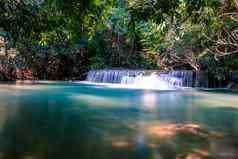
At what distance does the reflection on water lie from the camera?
5043 mm

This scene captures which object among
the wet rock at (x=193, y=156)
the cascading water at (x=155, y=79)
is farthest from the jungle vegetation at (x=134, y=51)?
the wet rock at (x=193, y=156)

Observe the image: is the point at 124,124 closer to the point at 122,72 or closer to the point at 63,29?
the point at 63,29

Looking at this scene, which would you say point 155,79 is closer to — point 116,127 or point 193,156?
point 116,127

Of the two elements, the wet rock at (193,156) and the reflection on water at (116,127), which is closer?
the wet rock at (193,156)

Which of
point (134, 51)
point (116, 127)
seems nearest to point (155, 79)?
point (134, 51)

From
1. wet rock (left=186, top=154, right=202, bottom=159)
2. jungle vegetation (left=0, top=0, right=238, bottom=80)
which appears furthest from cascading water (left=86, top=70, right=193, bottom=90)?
wet rock (left=186, top=154, right=202, bottom=159)

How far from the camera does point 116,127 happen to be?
6832 millimetres

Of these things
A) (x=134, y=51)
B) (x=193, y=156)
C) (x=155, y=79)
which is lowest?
(x=193, y=156)

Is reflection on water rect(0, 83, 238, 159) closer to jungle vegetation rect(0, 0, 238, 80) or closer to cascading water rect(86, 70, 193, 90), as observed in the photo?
jungle vegetation rect(0, 0, 238, 80)

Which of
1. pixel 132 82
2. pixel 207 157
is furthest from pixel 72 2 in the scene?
pixel 132 82

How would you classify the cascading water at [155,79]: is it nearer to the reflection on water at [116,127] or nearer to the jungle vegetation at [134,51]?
the jungle vegetation at [134,51]

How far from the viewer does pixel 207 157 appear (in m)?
4.89

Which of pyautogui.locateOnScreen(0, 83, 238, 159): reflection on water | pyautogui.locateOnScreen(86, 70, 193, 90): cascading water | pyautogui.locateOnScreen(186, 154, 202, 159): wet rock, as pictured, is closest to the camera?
pyautogui.locateOnScreen(186, 154, 202, 159): wet rock

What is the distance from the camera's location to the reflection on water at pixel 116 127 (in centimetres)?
504
